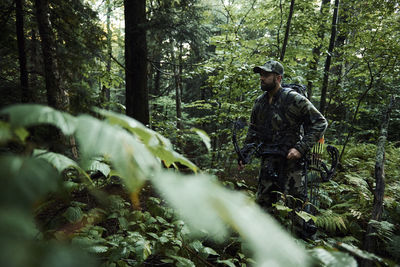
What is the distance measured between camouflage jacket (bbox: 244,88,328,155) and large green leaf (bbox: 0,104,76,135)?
3.37m

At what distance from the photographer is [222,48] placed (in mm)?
5973

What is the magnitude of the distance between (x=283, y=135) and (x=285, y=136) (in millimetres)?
37

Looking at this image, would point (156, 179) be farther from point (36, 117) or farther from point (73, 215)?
point (73, 215)

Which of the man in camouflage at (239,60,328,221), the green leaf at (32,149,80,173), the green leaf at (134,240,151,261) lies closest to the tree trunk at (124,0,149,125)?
the man in camouflage at (239,60,328,221)

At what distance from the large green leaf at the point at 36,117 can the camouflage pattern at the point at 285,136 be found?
10.8 ft

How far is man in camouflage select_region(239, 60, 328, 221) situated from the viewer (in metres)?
3.44

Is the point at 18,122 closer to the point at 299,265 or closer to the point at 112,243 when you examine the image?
the point at 299,265

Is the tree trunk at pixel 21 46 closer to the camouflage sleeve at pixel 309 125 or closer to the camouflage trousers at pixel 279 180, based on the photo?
the camouflage trousers at pixel 279 180

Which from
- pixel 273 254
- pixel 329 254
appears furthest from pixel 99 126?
pixel 329 254

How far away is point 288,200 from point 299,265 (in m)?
3.31

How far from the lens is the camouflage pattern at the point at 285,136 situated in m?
3.46

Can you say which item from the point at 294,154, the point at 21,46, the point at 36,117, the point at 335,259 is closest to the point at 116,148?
the point at 36,117

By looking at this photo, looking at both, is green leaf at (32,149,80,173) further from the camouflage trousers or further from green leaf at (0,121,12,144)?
the camouflage trousers

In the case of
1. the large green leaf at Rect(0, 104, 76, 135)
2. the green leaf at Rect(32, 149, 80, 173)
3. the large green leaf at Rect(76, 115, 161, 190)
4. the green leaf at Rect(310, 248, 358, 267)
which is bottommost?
the green leaf at Rect(310, 248, 358, 267)
